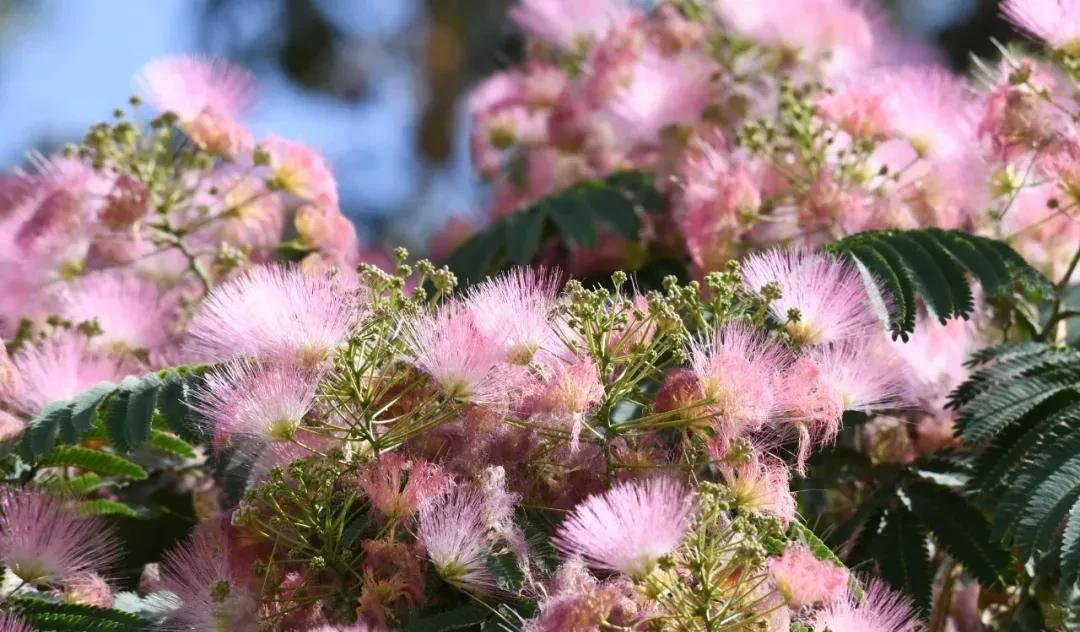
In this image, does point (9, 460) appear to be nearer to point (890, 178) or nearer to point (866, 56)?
point (890, 178)

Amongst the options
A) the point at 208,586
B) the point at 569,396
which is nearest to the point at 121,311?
the point at 208,586

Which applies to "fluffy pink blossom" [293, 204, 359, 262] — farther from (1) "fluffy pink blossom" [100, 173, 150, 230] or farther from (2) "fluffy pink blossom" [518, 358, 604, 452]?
(2) "fluffy pink blossom" [518, 358, 604, 452]

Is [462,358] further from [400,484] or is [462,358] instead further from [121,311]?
[121,311]

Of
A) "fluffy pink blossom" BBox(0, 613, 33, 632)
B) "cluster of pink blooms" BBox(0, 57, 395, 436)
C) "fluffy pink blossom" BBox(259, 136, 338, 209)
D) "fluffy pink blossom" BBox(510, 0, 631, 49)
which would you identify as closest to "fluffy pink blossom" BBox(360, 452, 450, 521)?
"fluffy pink blossom" BBox(0, 613, 33, 632)

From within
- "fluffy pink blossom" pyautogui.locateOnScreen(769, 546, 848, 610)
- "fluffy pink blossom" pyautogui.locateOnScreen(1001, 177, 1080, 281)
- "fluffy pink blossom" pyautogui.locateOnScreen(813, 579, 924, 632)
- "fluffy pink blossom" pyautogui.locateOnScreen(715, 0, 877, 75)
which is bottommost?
"fluffy pink blossom" pyautogui.locateOnScreen(813, 579, 924, 632)

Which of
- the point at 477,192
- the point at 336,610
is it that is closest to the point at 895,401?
the point at 336,610

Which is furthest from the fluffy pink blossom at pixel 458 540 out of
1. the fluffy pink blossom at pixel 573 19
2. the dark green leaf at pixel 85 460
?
the fluffy pink blossom at pixel 573 19
